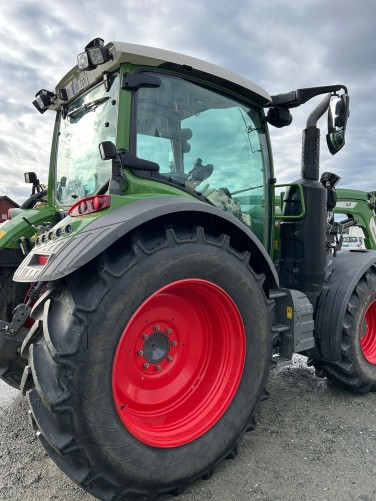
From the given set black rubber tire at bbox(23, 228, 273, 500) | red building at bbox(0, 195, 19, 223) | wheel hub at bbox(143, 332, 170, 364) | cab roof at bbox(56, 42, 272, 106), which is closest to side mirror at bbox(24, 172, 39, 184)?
cab roof at bbox(56, 42, 272, 106)

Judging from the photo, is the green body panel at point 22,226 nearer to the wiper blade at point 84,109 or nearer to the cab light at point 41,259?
the wiper blade at point 84,109

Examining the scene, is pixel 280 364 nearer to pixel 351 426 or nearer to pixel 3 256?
pixel 351 426

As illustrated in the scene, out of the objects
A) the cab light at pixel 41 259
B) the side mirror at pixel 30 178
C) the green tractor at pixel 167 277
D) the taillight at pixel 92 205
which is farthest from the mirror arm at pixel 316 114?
the side mirror at pixel 30 178

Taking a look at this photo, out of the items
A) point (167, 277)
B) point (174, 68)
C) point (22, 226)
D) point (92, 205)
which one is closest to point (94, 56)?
point (174, 68)

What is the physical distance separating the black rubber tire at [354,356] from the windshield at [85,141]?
2177mm

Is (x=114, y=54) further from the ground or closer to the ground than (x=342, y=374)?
further from the ground

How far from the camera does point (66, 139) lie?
314 cm

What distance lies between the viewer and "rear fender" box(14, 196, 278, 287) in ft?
5.65

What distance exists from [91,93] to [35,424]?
2094mm

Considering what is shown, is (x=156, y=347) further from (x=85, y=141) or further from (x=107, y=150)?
(x=85, y=141)

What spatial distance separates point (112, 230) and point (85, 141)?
1293mm

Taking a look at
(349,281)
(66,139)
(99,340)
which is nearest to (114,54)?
(66,139)

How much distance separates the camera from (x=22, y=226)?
3.07 m

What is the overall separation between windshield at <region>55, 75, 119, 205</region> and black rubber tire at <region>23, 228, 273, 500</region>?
2.79ft
